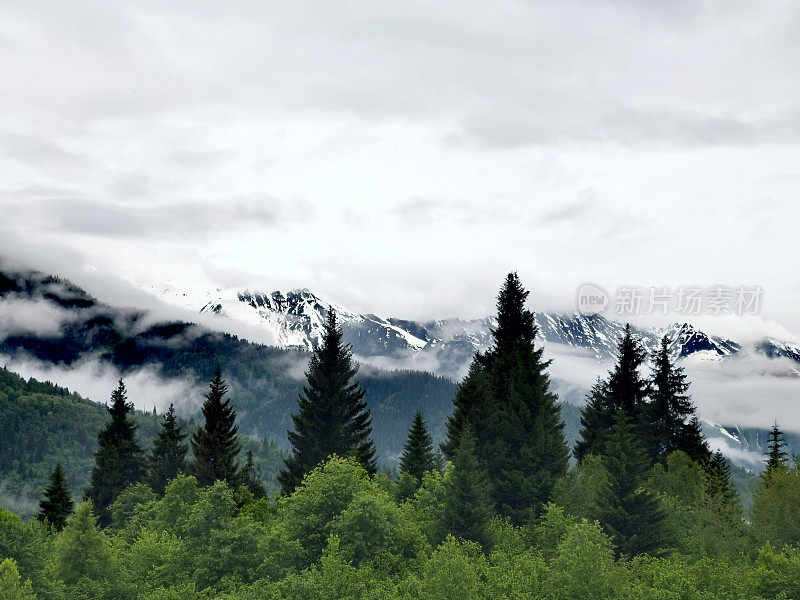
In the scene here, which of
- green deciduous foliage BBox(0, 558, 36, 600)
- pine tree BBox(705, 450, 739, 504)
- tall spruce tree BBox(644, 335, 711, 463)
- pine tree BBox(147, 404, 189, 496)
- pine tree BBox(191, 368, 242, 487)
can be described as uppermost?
tall spruce tree BBox(644, 335, 711, 463)

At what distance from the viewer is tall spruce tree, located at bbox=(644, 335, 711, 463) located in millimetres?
76938

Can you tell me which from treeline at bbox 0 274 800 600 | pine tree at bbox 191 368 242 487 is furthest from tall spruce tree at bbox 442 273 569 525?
pine tree at bbox 191 368 242 487

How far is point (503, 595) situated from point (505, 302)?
29329 millimetres

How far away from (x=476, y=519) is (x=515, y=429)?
952 centimetres

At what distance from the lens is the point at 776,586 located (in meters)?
47.6

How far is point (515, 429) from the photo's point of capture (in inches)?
2557

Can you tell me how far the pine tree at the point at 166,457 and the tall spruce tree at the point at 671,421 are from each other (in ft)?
162

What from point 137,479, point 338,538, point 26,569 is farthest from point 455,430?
point 137,479

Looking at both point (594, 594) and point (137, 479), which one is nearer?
point (594, 594)

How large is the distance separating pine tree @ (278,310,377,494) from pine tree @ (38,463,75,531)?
38.0m

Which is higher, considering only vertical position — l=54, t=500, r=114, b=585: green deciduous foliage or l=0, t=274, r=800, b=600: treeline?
l=0, t=274, r=800, b=600: treeline

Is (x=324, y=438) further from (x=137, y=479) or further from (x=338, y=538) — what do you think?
(x=137, y=479)

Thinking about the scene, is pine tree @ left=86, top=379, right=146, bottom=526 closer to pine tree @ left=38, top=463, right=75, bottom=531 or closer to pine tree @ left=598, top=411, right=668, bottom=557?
pine tree @ left=38, top=463, right=75, bottom=531

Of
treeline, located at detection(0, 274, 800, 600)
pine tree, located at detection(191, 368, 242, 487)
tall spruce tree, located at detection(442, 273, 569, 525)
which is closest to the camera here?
treeline, located at detection(0, 274, 800, 600)
